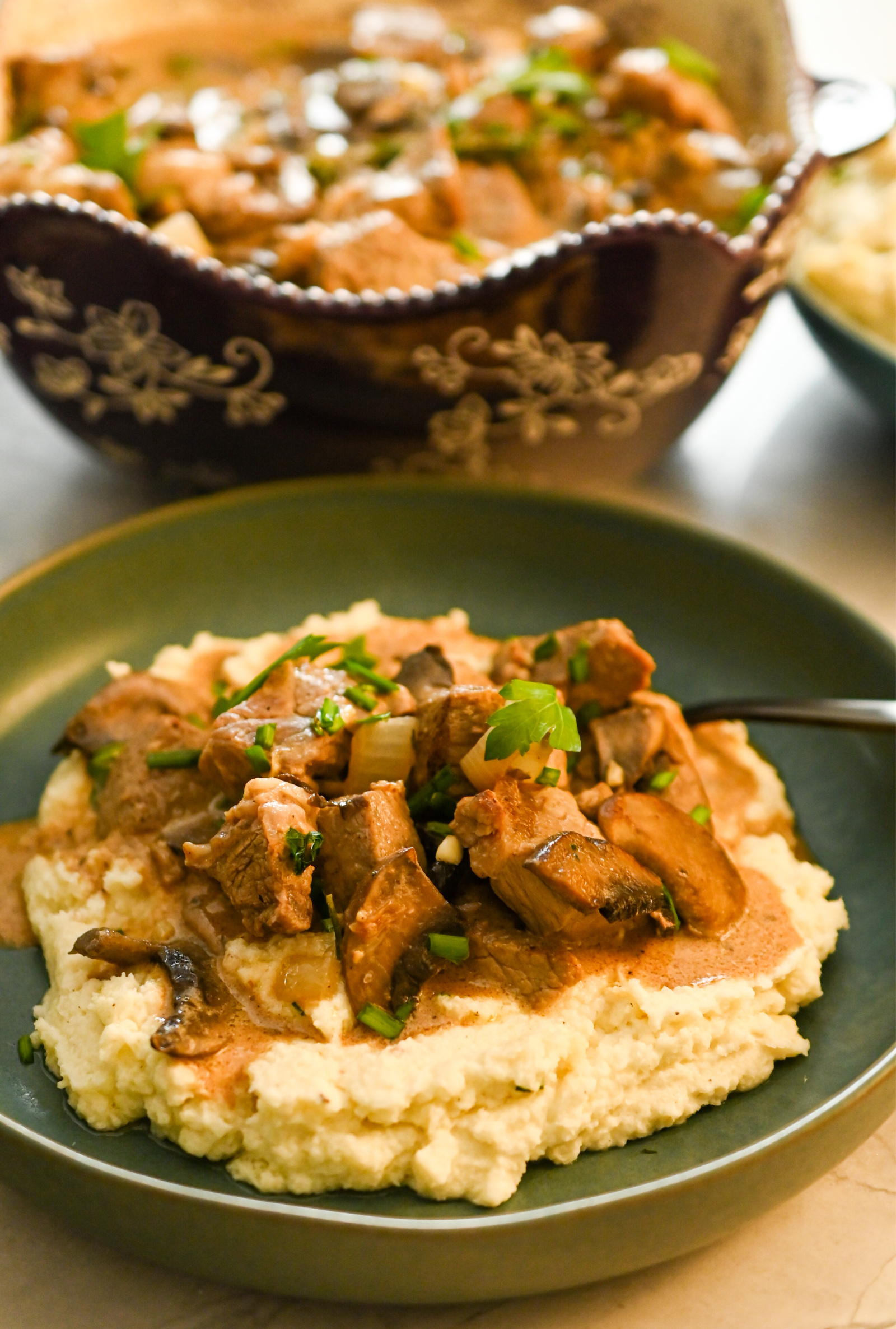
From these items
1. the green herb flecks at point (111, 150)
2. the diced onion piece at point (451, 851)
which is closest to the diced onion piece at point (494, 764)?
the diced onion piece at point (451, 851)

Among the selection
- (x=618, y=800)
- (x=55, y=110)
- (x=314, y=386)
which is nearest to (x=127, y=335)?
(x=314, y=386)

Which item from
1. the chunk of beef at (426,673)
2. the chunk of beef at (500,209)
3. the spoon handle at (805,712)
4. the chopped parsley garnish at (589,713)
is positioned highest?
the chunk of beef at (500,209)

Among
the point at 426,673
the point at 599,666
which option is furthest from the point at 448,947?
the point at 599,666

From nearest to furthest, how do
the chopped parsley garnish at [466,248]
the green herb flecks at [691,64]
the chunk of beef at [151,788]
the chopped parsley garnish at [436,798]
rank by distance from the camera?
the chopped parsley garnish at [436,798], the chunk of beef at [151,788], the chopped parsley garnish at [466,248], the green herb flecks at [691,64]

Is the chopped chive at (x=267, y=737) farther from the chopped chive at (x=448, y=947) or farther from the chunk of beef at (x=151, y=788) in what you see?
the chopped chive at (x=448, y=947)

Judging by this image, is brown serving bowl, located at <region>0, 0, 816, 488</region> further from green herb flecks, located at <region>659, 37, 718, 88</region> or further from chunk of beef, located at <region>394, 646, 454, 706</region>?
chunk of beef, located at <region>394, 646, 454, 706</region>

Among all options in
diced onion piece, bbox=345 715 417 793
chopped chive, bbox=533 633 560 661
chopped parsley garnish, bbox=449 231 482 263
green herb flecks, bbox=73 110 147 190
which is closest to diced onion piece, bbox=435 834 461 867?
diced onion piece, bbox=345 715 417 793
